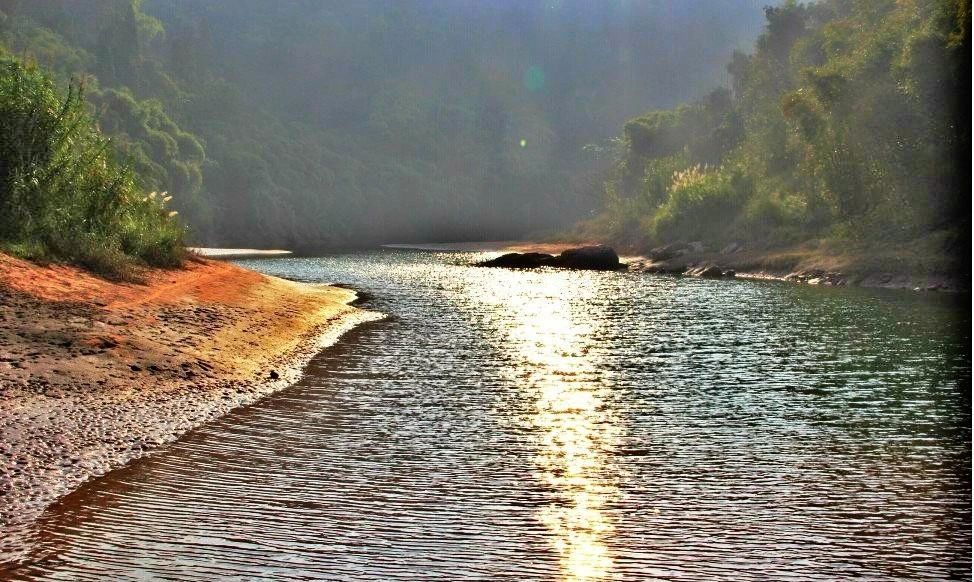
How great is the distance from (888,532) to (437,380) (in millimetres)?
11965

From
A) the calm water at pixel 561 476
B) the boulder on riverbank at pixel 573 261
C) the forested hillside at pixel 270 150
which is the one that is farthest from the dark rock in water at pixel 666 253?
the forested hillside at pixel 270 150

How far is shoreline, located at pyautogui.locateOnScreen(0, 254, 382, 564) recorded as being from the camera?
12945 millimetres

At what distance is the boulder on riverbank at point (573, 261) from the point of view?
3009 inches

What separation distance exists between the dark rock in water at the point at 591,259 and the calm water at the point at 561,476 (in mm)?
49870

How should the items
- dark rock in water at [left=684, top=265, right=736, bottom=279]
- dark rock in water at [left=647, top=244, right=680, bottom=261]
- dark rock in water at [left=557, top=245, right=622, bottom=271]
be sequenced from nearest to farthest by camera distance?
dark rock in water at [left=684, top=265, right=736, bottom=279], dark rock in water at [left=557, top=245, right=622, bottom=271], dark rock in water at [left=647, top=244, right=680, bottom=261]

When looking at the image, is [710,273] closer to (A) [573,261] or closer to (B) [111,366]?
(A) [573,261]

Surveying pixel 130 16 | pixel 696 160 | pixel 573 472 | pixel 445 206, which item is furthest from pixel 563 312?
pixel 445 206

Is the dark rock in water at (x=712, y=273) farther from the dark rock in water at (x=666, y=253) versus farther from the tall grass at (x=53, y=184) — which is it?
the tall grass at (x=53, y=184)

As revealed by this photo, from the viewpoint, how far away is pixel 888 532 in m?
11.0

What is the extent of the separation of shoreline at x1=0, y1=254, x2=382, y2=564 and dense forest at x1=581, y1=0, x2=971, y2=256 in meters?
35.4

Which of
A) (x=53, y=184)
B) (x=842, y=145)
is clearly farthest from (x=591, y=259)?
(x=53, y=184)

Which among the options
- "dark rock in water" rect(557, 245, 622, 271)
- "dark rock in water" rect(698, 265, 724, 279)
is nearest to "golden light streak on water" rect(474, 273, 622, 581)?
"dark rock in water" rect(698, 265, 724, 279)

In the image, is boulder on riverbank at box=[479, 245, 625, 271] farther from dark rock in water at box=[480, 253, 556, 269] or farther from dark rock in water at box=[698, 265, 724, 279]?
dark rock in water at box=[698, 265, 724, 279]

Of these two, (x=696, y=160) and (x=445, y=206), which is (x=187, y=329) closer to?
(x=696, y=160)
